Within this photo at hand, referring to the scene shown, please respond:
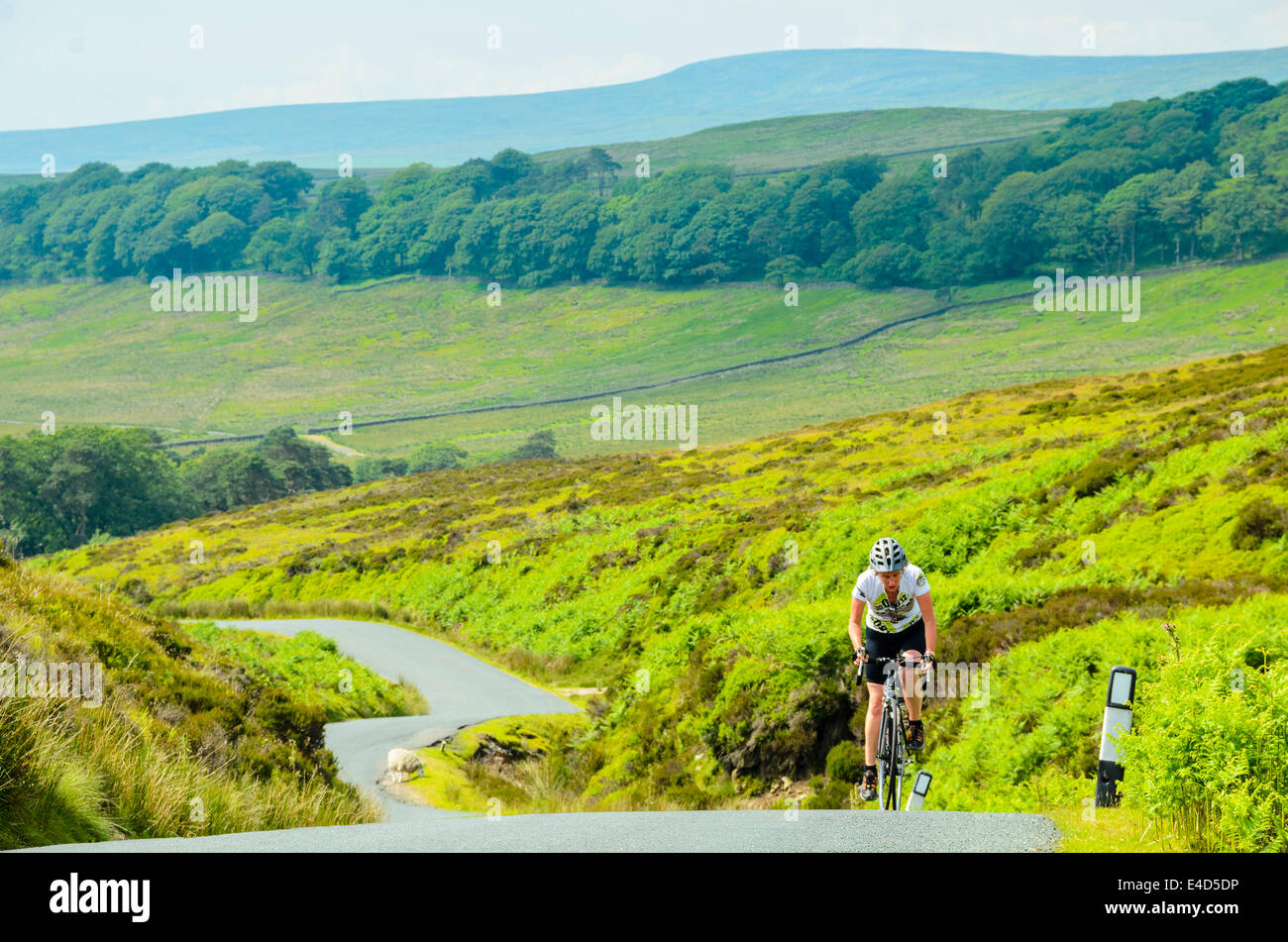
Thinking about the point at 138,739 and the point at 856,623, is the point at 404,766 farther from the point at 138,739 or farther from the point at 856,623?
the point at 856,623

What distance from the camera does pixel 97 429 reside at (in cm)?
11138

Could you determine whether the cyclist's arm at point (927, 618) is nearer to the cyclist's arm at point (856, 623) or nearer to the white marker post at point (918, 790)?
the cyclist's arm at point (856, 623)

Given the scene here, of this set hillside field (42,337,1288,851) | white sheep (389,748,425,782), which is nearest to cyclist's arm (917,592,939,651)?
hillside field (42,337,1288,851)

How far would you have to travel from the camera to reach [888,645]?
10.1 m

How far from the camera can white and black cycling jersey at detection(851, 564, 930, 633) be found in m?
9.99

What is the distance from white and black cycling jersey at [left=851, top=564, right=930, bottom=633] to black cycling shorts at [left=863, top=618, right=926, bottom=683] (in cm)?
6

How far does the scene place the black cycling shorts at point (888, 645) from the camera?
1005cm

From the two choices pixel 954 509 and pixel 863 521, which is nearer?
pixel 954 509

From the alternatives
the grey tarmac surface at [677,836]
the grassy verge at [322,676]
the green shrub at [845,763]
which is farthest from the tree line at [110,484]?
the grey tarmac surface at [677,836]

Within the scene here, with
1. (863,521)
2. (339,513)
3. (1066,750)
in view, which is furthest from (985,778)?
(339,513)

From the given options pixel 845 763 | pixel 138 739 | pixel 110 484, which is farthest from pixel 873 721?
pixel 110 484
